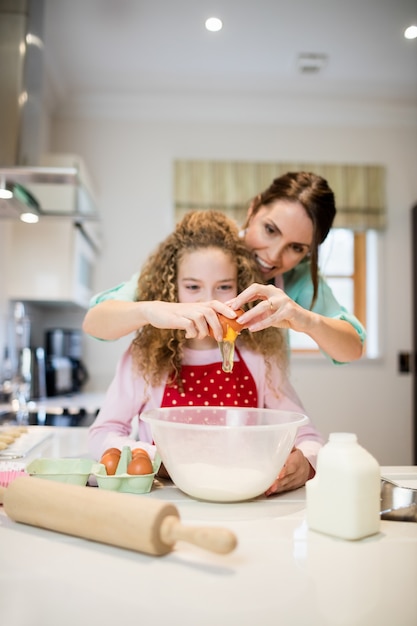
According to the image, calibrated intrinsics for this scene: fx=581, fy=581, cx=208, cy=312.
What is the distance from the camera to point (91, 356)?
3.69 meters

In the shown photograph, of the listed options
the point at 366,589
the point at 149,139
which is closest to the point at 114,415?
the point at 366,589

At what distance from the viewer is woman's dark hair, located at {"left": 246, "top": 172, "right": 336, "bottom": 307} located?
1.50 m

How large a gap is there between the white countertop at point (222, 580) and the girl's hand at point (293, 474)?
148 mm

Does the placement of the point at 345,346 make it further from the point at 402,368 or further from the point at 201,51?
the point at 402,368

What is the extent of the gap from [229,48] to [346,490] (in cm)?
290

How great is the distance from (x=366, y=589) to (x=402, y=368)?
133 inches

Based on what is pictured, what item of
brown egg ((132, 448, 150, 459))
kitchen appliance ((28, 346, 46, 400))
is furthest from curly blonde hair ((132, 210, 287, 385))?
kitchen appliance ((28, 346, 46, 400))

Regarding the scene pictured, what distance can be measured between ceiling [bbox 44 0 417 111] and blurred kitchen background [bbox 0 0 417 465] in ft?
0.03

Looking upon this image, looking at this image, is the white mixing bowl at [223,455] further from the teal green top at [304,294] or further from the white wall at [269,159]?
the white wall at [269,159]

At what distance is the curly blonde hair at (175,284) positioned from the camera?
50.4 inches

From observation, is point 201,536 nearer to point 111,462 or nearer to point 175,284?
point 111,462

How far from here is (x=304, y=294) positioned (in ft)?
5.30

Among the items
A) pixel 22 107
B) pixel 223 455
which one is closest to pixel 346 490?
pixel 223 455

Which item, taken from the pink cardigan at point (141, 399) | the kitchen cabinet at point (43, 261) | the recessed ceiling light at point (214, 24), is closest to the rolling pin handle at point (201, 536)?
the pink cardigan at point (141, 399)
